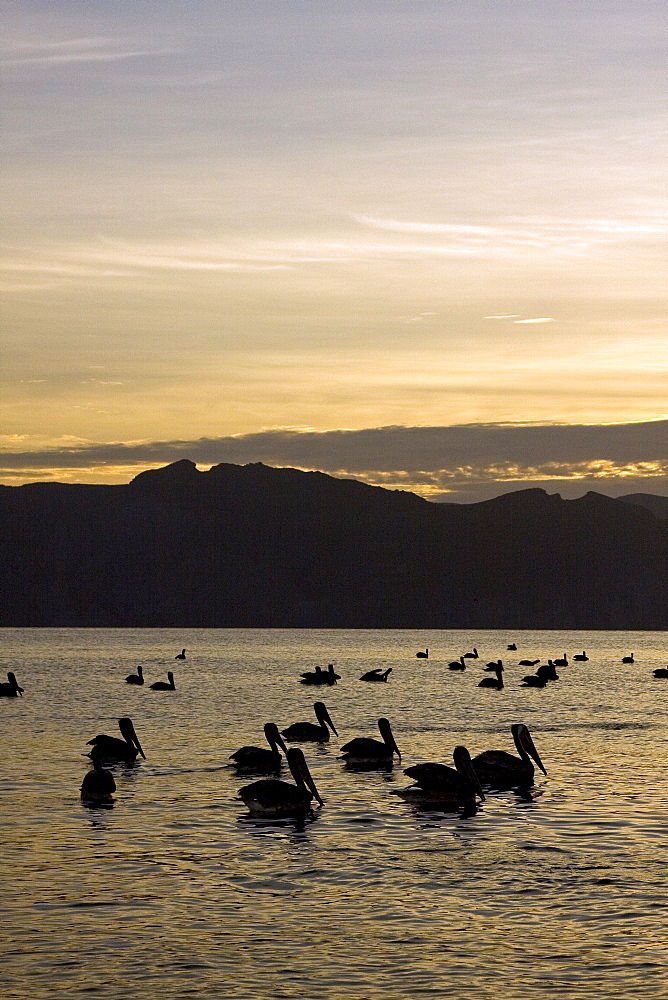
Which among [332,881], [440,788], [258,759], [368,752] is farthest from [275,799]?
[368,752]

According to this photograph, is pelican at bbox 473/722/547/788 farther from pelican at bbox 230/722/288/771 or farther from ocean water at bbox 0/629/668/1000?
pelican at bbox 230/722/288/771

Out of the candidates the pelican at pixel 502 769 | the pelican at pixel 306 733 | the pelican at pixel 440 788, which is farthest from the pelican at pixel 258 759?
the pelican at pixel 306 733

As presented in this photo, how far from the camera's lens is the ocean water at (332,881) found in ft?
44.6

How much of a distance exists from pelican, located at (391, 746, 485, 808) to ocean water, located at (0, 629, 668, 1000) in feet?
1.48

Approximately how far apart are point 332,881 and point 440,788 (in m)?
6.64

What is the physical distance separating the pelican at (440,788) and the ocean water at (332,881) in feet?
1.48

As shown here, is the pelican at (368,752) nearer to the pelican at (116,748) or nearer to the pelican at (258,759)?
the pelican at (258,759)

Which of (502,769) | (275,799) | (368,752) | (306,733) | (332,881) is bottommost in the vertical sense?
(306,733)

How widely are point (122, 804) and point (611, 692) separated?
45709 millimetres

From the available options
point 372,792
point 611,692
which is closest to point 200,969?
point 372,792

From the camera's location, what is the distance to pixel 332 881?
18.1m

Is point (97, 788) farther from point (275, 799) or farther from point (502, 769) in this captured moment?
point (502, 769)

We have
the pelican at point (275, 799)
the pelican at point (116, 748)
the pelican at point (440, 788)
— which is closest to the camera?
the pelican at point (275, 799)

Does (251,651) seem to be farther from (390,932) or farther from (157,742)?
(390,932)
